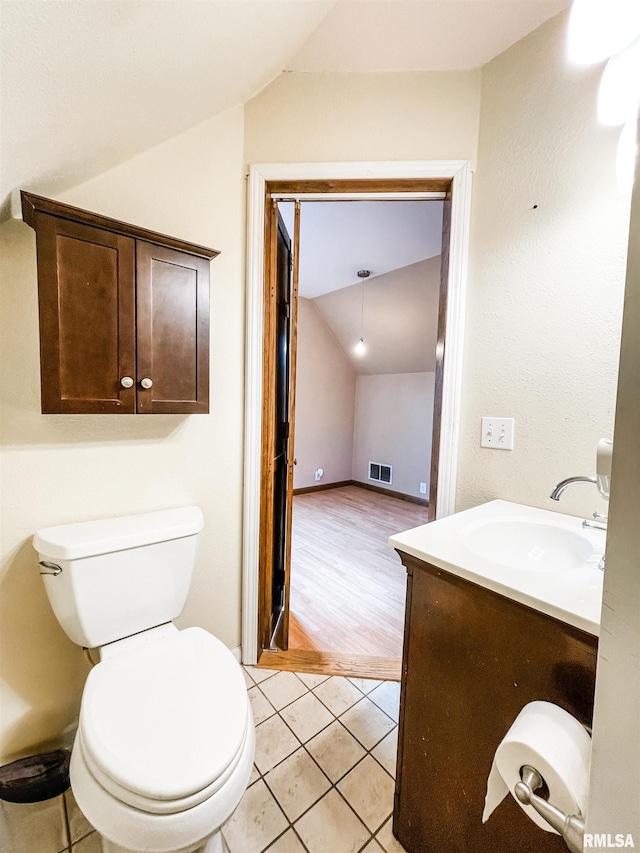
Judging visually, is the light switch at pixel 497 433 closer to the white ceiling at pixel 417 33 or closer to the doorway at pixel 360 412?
the doorway at pixel 360 412

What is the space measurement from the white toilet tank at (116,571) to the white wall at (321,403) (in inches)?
118

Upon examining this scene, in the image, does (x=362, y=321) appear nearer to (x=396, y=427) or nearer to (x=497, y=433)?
(x=396, y=427)

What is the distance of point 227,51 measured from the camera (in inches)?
39.3

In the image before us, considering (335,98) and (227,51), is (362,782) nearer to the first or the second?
(227,51)

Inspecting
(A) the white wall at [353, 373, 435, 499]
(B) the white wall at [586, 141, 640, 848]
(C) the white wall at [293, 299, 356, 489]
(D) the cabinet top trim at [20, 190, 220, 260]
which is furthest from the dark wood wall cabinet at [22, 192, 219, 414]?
(A) the white wall at [353, 373, 435, 499]

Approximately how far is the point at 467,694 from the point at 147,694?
0.76m

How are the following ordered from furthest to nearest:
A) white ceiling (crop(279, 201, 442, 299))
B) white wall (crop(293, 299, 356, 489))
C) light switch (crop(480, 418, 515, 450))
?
white wall (crop(293, 299, 356, 489)) < white ceiling (crop(279, 201, 442, 299)) < light switch (crop(480, 418, 515, 450))

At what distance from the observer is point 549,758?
46cm

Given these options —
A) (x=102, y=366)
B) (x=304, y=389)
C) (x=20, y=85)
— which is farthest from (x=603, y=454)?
(x=304, y=389)

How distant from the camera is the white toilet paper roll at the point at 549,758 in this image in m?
0.44

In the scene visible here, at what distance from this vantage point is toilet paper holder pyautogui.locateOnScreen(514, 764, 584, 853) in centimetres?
37

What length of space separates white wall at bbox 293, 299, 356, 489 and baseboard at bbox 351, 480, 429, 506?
235 millimetres

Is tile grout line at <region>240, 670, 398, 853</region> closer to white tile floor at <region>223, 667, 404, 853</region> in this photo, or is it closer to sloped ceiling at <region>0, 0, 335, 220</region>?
white tile floor at <region>223, 667, 404, 853</region>

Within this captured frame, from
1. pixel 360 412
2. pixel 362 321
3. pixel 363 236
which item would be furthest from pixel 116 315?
pixel 360 412
